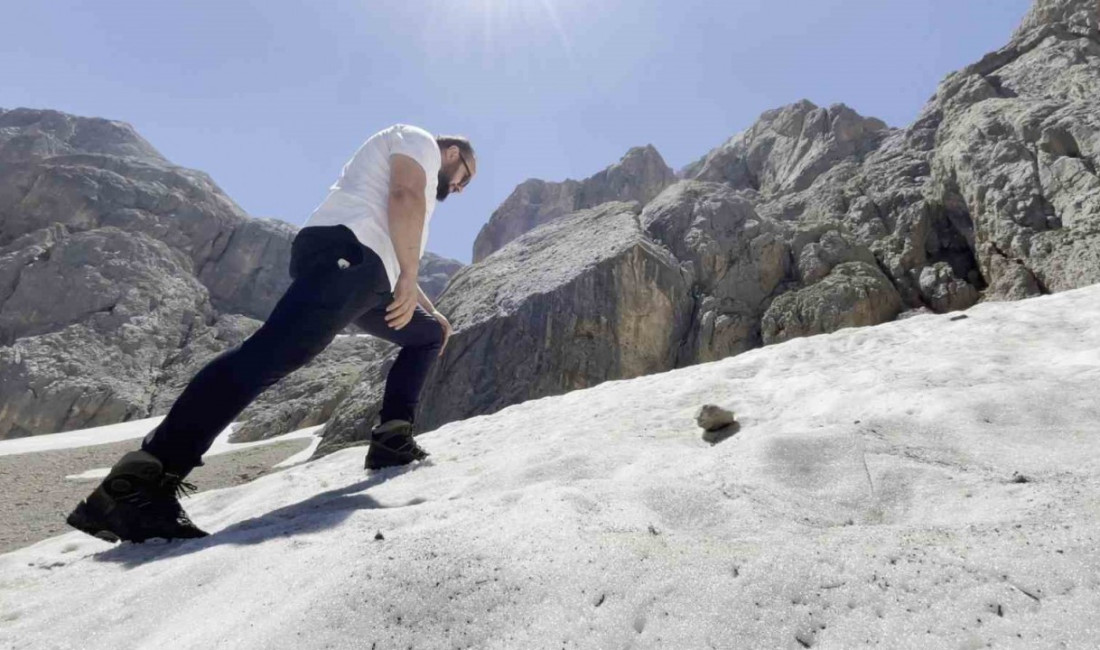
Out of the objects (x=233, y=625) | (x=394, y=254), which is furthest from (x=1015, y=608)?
(x=394, y=254)

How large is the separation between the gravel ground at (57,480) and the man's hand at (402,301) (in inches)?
96.7

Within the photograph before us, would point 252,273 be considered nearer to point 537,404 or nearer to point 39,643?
point 537,404

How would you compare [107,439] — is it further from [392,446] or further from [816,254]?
[816,254]

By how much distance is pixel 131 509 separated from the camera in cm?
347

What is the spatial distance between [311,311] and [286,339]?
20 cm

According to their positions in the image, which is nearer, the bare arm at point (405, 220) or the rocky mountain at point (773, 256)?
the bare arm at point (405, 220)

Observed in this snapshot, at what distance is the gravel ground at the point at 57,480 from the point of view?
658cm

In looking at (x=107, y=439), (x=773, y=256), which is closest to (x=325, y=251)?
(x=773, y=256)

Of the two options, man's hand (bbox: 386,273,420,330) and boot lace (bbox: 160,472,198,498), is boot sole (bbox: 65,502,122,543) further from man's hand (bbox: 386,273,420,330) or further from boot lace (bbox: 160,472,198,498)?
man's hand (bbox: 386,273,420,330)

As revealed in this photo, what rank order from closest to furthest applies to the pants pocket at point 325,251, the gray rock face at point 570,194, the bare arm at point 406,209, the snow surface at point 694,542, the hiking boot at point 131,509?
the snow surface at point 694,542, the hiking boot at point 131,509, the pants pocket at point 325,251, the bare arm at point 406,209, the gray rock face at point 570,194

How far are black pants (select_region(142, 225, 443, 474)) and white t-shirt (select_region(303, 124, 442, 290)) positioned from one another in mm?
72

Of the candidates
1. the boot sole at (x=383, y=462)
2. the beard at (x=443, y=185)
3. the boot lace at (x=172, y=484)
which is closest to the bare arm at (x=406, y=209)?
the beard at (x=443, y=185)

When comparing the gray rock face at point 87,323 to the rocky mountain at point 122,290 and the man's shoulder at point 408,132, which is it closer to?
the rocky mountain at point 122,290

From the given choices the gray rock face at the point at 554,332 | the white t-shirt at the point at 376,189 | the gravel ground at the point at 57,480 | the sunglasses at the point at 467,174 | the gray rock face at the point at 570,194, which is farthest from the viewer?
the gray rock face at the point at 570,194
